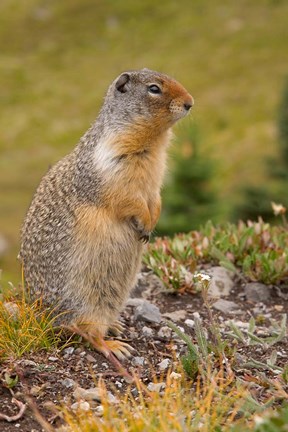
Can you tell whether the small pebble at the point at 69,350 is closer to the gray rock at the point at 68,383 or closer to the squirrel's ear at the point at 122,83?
the gray rock at the point at 68,383

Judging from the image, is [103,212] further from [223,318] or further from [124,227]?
[223,318]

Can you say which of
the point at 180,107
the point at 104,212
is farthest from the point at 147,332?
the point at 180,107

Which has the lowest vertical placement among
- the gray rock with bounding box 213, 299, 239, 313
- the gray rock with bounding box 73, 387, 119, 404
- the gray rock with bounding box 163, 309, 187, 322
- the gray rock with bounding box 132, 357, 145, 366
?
the gray rock with bounding box 132, 357, 145, 366

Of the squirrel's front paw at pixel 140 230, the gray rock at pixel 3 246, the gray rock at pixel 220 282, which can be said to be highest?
the squirrel's front paw at pixel 140 230

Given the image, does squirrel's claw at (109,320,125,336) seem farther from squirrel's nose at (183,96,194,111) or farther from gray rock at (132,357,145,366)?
squirrel's nose at (183,96,194,111)

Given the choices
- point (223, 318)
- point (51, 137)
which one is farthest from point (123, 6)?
point (223, 318)

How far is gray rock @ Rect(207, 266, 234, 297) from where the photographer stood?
31.2 ft

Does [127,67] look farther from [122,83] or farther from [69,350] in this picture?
[69,350]

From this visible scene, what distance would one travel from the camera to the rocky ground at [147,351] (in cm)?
658

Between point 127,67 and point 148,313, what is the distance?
305 ft

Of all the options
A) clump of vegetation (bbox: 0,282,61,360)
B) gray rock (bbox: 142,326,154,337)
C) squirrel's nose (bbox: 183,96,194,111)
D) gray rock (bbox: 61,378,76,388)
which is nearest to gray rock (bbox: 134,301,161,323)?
gray rock (bbox: 142,326,154,337)

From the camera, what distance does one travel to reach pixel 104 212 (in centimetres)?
768

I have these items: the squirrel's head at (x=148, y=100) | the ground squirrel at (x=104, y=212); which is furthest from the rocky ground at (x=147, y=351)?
the squirrel's head at (x=148, y=100)

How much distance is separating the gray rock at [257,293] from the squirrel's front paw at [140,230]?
2.01 m
